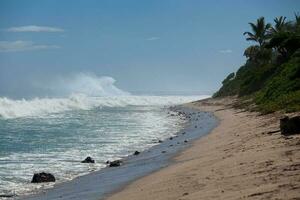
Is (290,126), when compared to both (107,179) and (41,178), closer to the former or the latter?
(107,179)

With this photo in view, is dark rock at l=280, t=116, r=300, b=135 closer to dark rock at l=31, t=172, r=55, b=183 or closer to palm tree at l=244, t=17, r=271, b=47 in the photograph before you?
dark rock at l=31, t=172, r=55, b=183

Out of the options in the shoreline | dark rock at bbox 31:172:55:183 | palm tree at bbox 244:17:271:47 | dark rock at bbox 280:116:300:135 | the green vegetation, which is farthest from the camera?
palm tree at bbox 244:17:271:47

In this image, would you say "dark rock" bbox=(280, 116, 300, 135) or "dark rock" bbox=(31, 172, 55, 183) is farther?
"dark rock" bbox=(31, 172, 55, 183)

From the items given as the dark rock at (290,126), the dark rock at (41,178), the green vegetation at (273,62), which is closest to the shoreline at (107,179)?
the dark rock at (41,178)

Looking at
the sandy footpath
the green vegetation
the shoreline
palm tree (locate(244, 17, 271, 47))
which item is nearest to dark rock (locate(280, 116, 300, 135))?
the sandy footpath

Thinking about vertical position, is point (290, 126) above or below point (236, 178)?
above

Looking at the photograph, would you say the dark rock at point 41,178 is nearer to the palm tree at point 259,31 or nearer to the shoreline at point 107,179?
the shoreline at point 107,179

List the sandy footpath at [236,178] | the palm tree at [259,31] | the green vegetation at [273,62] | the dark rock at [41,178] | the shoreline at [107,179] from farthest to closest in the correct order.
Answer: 1. the palm tree at [259,31]
2. the green vegetation at [273,62]
3. the dark rock at [41,178]
4. the shoreline at [107,179]
5. the sandy footpath at [236,178]

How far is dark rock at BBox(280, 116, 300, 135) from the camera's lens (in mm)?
15727

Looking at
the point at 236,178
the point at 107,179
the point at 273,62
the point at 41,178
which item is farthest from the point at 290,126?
the point at 273,62

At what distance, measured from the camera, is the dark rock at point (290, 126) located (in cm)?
1573

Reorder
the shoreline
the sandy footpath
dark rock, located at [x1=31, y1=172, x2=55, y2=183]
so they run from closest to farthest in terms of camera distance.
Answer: the sandy footpath → the shoreline → dark rock, located at [x1=31, y1=172, x2=55, y2=183]

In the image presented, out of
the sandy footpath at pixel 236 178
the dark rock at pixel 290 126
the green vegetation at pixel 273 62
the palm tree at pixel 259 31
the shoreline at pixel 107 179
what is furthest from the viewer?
the palm tree at pixel 259 31

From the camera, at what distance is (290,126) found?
1606 centimetres
